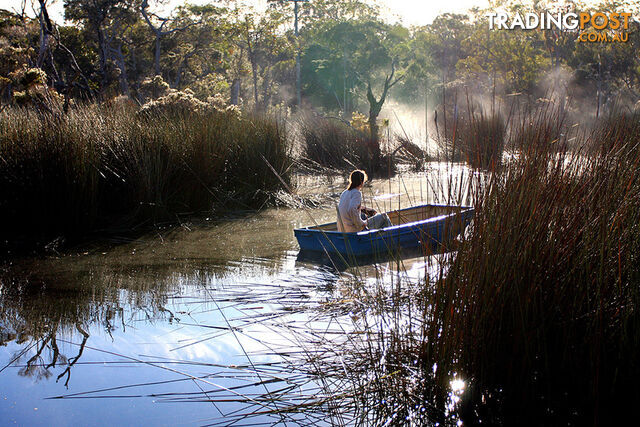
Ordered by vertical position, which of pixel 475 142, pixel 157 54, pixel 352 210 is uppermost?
pixel 157 54

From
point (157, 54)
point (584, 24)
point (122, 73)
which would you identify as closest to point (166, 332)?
point (122, 73)

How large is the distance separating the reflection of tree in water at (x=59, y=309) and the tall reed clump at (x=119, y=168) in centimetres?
169

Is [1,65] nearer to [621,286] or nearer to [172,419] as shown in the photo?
[172,419]

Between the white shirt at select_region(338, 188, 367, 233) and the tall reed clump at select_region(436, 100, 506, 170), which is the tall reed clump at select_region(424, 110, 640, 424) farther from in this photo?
the white shirt at select_region(338, 188, 367, 233)

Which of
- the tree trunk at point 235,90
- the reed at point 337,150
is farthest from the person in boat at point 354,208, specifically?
the tree trunk at point 235,90

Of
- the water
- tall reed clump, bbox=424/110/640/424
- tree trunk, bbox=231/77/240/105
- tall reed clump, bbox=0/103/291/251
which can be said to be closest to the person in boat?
the water

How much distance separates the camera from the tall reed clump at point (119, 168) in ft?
25.0

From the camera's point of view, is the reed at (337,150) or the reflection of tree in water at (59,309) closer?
the reflection of tree in water at (59,309)

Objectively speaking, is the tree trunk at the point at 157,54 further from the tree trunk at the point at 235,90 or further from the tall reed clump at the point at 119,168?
the tall reed clump at the point at 119,168

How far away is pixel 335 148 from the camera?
43.9 ft

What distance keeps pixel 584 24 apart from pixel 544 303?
107ft

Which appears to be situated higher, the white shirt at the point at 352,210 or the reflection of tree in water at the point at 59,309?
the white shirt at the point at 352,210

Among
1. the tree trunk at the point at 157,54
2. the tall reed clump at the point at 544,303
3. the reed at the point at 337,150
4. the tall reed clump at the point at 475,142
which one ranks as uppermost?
the tree trunk at the point at 157,54

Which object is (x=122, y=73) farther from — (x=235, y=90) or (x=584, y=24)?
(x=584, y=24)
